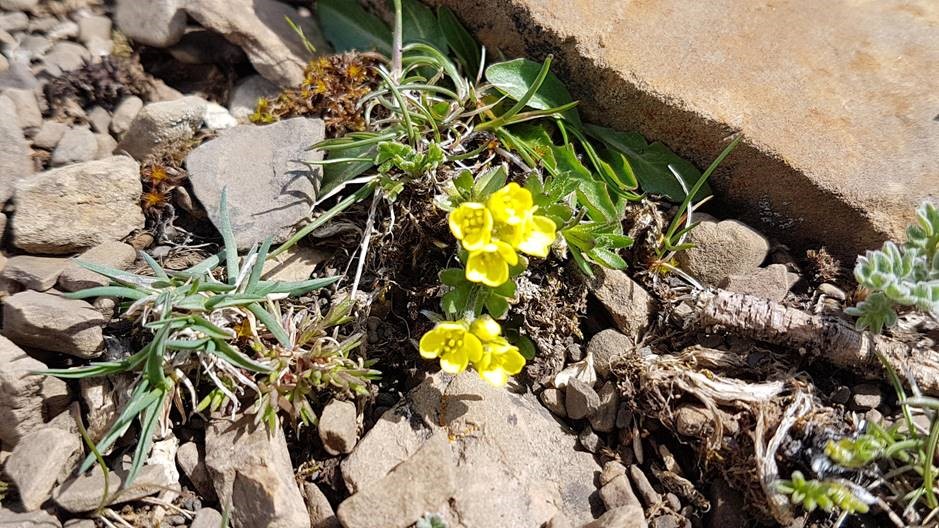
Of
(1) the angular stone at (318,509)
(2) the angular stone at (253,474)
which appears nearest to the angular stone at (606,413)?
(1) the angular stone at (318,509)

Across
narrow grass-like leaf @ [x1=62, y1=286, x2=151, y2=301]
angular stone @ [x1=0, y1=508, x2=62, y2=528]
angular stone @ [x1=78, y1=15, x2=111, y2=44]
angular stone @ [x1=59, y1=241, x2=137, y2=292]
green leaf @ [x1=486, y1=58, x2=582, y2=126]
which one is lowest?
angular stone @ [x1=0, y1=508, x2=62, y2=528]

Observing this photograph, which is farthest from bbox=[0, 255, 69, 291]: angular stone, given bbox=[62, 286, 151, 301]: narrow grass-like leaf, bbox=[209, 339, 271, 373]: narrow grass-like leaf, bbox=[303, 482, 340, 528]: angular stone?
bbox=[303, 482, 340, 528]: angular stone

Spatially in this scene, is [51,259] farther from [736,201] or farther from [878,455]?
[878,455]

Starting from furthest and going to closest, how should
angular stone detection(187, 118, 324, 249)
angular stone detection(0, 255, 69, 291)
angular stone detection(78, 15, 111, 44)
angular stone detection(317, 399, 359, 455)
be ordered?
1. angular stone detection(78, 15, 111, 44)
2. angular stone detection(187, 118, 324, 249)
3. angular stone detection(0, 255, 69, 291)
4. angular stone detection(317, 399, 359, 455)

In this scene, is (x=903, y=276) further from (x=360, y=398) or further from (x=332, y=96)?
(x=332, y=96)

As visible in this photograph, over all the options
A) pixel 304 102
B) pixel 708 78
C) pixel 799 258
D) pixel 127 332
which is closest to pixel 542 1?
pixel 708 78

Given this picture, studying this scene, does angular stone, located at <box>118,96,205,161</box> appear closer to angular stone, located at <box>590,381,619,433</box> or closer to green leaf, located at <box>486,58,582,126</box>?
green leaf, located at <box>486,58,582,126</box>
